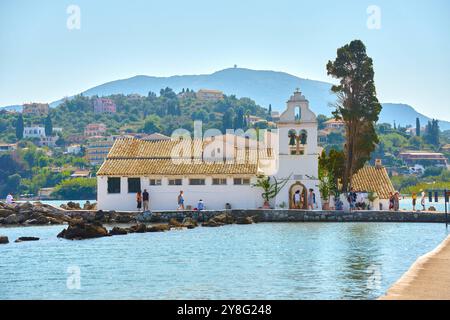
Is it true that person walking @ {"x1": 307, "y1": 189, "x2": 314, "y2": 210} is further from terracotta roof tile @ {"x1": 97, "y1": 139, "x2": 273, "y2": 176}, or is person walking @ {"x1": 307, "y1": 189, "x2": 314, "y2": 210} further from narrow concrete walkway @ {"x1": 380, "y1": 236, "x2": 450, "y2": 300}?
narrow concrete walkway @ {"x1": 380, "y1": 236, "x2": 450, "y2": 300}

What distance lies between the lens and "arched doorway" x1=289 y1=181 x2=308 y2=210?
5438 centimetres

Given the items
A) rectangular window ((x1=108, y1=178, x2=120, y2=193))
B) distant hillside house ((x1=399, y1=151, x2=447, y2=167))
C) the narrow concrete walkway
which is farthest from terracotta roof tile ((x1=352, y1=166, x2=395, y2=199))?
distant hillside house ((x1=399, y1=151, x2=447, y2=167))

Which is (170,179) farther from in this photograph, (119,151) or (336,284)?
(336,284)

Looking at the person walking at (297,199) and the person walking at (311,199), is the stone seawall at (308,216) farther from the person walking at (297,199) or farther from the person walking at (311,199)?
the person walking at (297,199)

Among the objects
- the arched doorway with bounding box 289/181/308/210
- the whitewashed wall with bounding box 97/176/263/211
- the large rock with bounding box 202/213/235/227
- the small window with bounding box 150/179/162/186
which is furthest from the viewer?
the small window with bounding box 150/179/162/186

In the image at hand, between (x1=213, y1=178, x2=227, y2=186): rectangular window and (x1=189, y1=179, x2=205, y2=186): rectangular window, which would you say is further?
(x1=189, y1=179, x2=205, y2=186): rectangular window

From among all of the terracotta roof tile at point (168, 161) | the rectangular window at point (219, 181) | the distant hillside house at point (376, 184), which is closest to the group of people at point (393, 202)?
the distant hillside house at point (376, 184)

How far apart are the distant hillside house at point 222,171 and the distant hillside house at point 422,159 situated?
460 feet

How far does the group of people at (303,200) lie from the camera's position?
178ft
